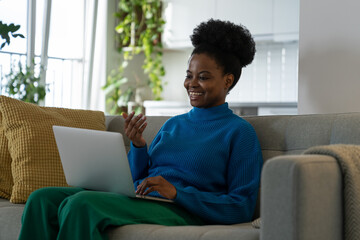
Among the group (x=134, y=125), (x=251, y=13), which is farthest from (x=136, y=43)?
(x=134, y=125)

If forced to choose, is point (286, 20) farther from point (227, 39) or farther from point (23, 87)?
point (227, 39)

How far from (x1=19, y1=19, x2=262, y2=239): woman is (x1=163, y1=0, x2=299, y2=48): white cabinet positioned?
2824 mm

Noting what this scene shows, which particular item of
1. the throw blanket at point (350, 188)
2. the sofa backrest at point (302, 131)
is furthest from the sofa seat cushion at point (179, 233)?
the sofa backrest at point (302, 131)

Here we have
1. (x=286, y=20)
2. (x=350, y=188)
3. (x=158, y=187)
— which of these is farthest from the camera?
(x=286, y=20)

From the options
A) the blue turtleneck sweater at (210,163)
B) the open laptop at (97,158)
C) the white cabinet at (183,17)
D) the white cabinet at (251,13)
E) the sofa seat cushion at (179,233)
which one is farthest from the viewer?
the white cabinet at (183,17)

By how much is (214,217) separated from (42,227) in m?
0.59

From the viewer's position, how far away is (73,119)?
2596mm

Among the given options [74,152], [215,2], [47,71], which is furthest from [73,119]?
[215,2]

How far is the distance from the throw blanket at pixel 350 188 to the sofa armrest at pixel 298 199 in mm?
52

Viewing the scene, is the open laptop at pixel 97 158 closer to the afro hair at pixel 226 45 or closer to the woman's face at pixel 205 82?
the woman's face at pixel 205 82

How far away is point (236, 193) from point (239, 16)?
3.53 metres

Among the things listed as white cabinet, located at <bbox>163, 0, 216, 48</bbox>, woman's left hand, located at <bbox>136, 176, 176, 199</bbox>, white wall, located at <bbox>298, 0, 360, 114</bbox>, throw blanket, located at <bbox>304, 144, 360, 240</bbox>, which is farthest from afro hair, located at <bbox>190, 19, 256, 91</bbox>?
white cabinet, located at <bbox>163, 0, 216, 48</bbox>

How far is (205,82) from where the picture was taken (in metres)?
2.23

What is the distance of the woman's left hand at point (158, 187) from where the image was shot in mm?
1829
